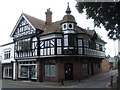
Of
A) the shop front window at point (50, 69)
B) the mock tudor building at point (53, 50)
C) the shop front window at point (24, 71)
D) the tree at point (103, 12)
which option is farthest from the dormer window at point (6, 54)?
the tree at point (103, 12)

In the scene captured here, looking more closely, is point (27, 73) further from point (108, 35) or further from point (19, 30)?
point (108, 35)

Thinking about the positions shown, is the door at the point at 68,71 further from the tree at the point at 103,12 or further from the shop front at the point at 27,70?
the tree at the point at 103,12

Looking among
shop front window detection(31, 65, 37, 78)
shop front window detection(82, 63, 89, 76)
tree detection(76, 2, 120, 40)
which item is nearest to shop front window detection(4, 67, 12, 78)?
shop front window detection(31, 65, 37, 78)

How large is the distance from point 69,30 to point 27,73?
38.1ft

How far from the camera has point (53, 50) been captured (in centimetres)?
3120

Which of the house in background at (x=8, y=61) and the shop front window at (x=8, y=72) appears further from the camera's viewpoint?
the shop front window at (x=8, y=72)

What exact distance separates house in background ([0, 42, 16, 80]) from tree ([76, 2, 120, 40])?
24.3 m

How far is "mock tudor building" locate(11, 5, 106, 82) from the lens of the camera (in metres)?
30.9

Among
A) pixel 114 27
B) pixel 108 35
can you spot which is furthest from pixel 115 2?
pixel 108 35

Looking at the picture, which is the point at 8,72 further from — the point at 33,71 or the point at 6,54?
the point at 33,71

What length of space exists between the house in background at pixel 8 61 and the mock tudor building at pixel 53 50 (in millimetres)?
1749

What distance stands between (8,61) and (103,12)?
28.6 m

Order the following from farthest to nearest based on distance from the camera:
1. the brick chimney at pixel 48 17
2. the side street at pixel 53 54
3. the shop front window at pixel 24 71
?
the brick chimney at pixel 48 17
the shop front window at pixel 24 71
the side street at pixel 53 54

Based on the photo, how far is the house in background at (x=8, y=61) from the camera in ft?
130
